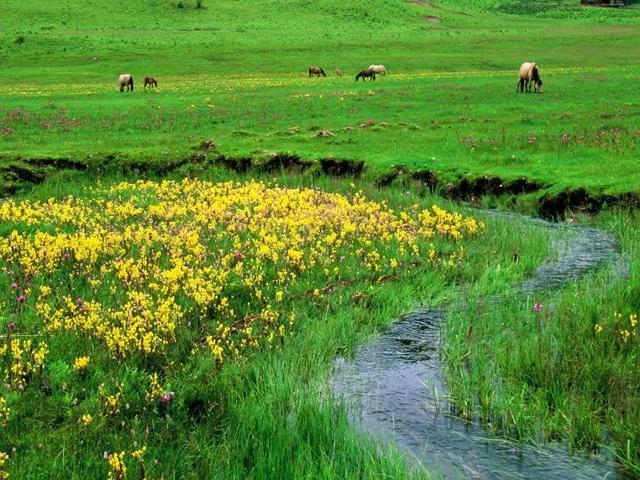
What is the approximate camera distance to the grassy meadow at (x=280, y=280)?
Answer: 698cm

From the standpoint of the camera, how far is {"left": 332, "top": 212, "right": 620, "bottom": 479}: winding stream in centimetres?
658

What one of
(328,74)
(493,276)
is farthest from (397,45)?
(493,276)

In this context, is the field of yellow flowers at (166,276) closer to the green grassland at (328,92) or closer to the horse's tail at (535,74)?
the green grassland at (328,92)

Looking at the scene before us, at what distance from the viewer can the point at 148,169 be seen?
75.1ft

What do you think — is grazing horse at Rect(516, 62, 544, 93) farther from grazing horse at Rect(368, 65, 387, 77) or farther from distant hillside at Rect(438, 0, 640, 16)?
distant hillside at Rect(438, 0, 640, 16)

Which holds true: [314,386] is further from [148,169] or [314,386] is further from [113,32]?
[113,32]

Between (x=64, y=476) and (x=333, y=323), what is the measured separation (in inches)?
180

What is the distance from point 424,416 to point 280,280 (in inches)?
170

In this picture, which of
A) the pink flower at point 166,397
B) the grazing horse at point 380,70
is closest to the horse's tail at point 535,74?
the grazing horse at point 380,70

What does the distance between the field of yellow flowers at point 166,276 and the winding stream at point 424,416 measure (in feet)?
4.50

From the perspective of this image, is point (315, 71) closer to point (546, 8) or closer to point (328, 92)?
point (328, 92)

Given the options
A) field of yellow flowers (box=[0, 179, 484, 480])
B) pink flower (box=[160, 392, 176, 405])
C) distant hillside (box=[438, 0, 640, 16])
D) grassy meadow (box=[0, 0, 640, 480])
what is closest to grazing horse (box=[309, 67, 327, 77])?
grassy meadow (box=[0, 0, 640, 480])

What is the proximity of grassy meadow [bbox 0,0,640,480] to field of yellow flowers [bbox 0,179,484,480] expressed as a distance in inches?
2.0

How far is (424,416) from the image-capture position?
24.9 ft
